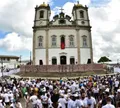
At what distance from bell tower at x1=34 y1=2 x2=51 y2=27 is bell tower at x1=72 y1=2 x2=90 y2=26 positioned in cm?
618

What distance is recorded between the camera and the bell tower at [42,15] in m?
57.1

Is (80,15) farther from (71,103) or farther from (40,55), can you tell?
(71,103)

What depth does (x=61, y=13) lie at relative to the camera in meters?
59.1

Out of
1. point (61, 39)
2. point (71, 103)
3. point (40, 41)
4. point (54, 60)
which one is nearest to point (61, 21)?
point (61, 39)

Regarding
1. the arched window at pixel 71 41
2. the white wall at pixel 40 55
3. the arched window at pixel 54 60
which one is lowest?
the arched window at pixel 54 60

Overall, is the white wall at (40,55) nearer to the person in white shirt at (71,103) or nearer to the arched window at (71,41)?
the arched window at (71,41)

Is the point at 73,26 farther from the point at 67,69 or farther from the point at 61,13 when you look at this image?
the point at 67,69

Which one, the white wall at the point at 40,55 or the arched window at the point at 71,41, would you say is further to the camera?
the arched window at the point at 71,41

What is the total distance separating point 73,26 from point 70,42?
3.56m

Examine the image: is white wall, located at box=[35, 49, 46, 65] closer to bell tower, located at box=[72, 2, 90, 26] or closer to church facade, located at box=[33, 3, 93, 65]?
church facade, located at box=[33, 3, 93, 65]

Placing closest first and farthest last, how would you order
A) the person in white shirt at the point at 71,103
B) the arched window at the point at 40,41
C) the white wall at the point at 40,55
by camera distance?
the person in white shirt at the point at 71,103 < the white wall at the point at 40,55 < the arched window at the point at 40,41

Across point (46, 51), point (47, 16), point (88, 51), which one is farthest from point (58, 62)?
point (47, 16)

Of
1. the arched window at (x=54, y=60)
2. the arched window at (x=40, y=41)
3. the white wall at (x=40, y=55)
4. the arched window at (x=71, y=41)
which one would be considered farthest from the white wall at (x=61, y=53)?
the arched window at (x=40, y=41)

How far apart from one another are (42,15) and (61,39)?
23.1 ft
